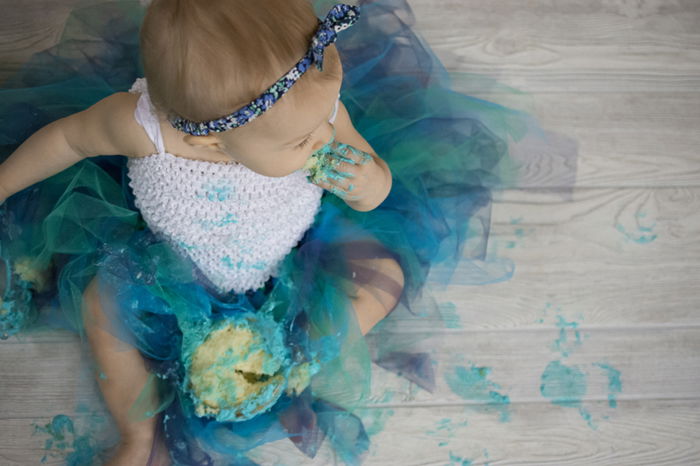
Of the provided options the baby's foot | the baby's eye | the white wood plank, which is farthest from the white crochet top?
the white wood plank

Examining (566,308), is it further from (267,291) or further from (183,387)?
(183,387)

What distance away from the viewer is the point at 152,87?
21.9 inches

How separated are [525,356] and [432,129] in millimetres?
393

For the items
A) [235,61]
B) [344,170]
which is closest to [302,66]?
[235,61]

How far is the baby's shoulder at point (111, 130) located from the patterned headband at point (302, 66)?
0.18 m

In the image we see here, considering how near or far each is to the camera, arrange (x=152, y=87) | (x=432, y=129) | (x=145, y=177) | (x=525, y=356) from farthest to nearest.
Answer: (x=525, y=356), (x=432, y=129), (x=145, y=177), (x=152, y=87)

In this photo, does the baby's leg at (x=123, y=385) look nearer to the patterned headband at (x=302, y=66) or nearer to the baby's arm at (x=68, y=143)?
the baby's arm at (x=68, y=143)

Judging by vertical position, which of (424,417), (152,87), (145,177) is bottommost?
(424,417)

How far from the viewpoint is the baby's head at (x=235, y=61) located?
0.50 metres

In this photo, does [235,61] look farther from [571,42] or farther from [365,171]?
[571,42]

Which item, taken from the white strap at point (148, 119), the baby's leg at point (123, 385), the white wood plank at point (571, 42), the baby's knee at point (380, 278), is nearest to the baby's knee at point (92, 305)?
the baby's leg at point (123, 385)

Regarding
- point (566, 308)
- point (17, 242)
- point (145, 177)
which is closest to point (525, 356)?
point (566, 308)

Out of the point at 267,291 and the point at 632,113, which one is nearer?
the point at 267,291

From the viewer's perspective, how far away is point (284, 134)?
57cm
